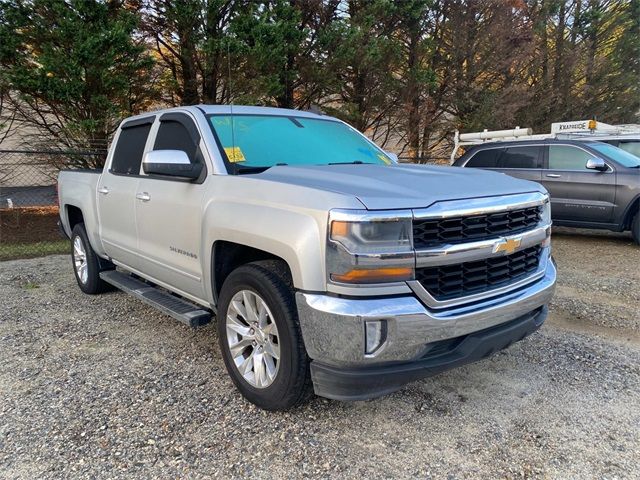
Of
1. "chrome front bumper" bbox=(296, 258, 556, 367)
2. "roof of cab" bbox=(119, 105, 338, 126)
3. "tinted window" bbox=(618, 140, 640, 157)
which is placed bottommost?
"chrome front bumper" bbox=(296, 258, 556, 367)

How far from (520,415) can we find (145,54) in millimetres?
9738

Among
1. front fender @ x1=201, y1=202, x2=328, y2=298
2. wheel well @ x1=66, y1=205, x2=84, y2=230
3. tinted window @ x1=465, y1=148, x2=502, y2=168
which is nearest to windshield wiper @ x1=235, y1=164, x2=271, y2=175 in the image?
front fender @ x1=201, y1=202, x2=328, y2=298

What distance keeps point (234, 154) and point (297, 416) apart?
5.86 ft

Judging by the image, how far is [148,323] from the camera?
458 centimetres

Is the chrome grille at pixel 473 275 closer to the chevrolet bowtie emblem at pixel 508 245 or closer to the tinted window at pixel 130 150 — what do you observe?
the chevrolet bowtie emblem at pixel 508 245

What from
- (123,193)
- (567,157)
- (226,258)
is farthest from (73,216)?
(567,157)

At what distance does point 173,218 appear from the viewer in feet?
11.9

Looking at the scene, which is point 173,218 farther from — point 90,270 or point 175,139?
point 90,270

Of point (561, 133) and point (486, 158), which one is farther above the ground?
point (561, 133)

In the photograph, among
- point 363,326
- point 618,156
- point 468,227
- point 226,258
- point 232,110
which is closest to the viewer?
point 363,326

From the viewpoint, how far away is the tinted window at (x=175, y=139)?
145 inches

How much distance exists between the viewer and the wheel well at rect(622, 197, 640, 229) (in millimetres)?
7918

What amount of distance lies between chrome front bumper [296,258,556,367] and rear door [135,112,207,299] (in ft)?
4.08

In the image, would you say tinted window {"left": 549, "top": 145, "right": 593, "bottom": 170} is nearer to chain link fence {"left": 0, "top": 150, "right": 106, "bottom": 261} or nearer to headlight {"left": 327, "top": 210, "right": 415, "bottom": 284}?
headlight {"left": 327, "top": 210, "right": 415, "bottom": 284}
